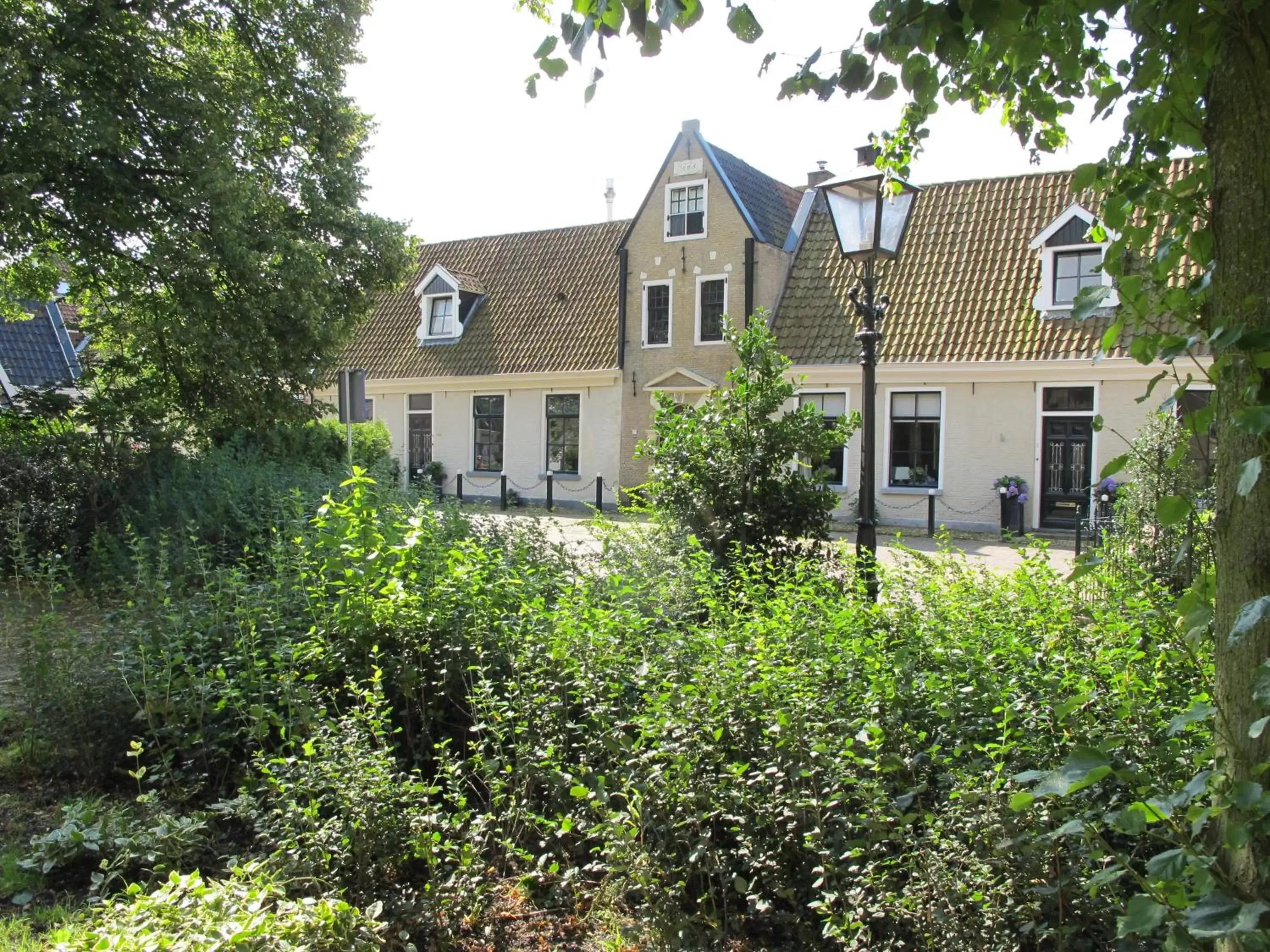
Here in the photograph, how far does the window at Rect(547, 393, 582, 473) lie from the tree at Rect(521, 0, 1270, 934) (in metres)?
22.9

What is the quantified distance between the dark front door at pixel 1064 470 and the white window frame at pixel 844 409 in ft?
13.3

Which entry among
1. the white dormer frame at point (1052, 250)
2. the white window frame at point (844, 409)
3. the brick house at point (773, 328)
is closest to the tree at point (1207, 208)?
the brick house at point (773, 328)

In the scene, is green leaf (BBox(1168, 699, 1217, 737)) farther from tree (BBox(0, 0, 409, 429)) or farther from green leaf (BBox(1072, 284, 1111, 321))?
tree (BBox(0, 0, 409, 429))

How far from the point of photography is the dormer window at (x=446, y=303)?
27.9m

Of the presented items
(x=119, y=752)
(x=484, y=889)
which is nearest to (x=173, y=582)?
(x=119, y=752)

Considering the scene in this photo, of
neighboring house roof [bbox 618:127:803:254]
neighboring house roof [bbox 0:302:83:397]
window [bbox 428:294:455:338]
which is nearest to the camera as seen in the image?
neighboring house roof [bbox 618:127:803:254]

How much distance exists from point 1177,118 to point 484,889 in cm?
333

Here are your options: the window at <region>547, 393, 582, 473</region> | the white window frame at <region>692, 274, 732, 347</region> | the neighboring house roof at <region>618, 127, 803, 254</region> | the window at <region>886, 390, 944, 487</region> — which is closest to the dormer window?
the window at <region>547, 393, 582, 473</region>

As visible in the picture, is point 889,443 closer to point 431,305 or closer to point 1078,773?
point 431,305

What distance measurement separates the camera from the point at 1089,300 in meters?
1.85

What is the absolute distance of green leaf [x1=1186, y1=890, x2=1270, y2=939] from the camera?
1.44 m

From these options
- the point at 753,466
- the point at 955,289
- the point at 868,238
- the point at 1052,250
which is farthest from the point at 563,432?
the point at 868,238

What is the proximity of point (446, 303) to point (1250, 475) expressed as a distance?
92.3 ft

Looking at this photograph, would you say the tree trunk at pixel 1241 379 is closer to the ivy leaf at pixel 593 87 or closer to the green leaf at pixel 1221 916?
the green leaf at pixel 1221 916
